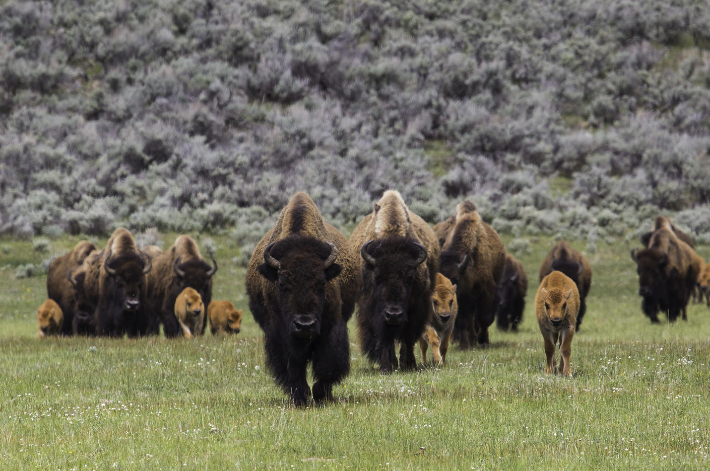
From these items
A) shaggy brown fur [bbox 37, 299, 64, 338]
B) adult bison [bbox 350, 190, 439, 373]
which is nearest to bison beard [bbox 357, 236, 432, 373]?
adult bison [bbox 350, 190, 439, 373]

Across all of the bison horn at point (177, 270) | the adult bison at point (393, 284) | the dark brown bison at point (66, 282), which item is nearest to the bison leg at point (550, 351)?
the adult bison at point (393, 284)

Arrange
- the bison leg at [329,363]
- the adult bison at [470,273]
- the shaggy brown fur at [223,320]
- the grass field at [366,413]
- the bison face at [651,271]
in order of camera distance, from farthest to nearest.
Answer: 1. the bison face at [651,271]
2. the shaggy brown fur at [223,320]
3. the adult bison at [470,273]
4. the bison leg at [329,363]
5. the grass field at [366,413]

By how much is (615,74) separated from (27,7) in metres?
39.5

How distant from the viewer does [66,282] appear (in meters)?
19.6

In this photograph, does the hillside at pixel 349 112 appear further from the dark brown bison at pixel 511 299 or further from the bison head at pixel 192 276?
the bison head at pixel 192 276

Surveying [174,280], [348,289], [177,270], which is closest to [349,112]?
[174,280]

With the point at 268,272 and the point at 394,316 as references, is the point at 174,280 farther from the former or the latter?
the point at 268,272

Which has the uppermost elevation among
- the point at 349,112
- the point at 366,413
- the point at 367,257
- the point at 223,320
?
the point at 349,112

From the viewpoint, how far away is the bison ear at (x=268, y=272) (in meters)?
8.07

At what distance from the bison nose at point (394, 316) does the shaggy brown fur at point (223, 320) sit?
9642 mm

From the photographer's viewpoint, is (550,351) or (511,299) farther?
(511,299)

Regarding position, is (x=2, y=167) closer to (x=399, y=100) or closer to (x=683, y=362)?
(x=399, y=100)

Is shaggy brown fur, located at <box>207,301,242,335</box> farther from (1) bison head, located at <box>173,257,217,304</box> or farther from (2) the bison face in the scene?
(2) the bison face

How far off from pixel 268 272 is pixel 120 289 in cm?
914
